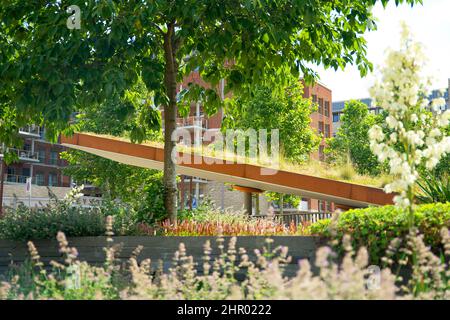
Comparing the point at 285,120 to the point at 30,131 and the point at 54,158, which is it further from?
the point at 54,158

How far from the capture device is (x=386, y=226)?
6871 mm

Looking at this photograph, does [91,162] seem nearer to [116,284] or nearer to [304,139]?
[304,139]

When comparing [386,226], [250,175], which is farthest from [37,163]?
[386,226]

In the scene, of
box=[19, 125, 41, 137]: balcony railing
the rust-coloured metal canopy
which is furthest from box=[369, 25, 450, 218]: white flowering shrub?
box=[19, 125, 41, 137]: balcony railing

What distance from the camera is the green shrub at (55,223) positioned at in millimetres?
9172

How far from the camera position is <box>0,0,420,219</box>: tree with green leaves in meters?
8.22

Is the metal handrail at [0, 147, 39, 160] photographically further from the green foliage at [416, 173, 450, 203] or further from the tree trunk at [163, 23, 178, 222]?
the green foliage at [416, 173, 450, 203]

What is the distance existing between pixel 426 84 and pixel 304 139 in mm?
25261

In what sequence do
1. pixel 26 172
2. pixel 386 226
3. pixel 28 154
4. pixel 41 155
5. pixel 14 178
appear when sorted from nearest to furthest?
pixel 386 226, pixel 14 178, pixel 28 154, pixel 26 172, pixel 41 155

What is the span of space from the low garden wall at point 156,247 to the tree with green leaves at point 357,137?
94.5 ft

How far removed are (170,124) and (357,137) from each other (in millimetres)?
30965

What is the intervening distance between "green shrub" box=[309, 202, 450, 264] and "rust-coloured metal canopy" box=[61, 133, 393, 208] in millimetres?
5981

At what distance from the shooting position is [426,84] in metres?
4.86

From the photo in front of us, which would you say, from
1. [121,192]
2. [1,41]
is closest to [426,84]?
[1,41]
